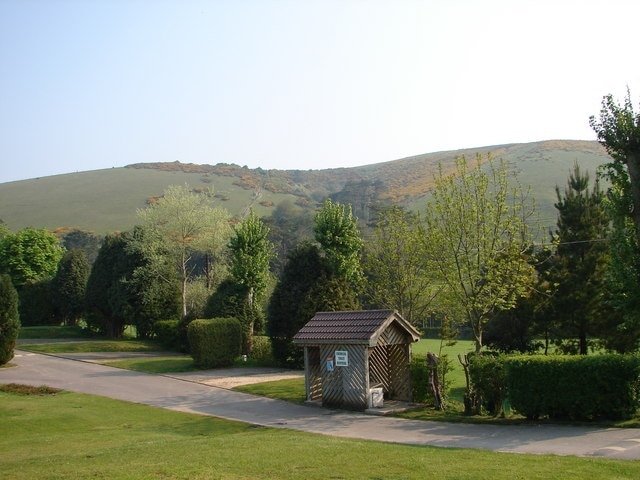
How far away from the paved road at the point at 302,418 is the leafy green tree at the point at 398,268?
9544 mm

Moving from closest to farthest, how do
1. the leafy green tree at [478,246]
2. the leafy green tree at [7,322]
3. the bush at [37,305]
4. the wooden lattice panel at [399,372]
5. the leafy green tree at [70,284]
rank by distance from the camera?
the leafy green tree at [478,246]
the wooden lattice panel at [399,372]
the leafy green tree at [7,322]
the leafy green tree at [70,284]
the bush at [37,305]

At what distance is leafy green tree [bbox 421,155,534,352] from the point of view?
74.4 feet

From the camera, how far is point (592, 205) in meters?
29.9

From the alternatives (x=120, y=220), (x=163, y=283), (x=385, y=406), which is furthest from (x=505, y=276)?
(x=120, y=220)

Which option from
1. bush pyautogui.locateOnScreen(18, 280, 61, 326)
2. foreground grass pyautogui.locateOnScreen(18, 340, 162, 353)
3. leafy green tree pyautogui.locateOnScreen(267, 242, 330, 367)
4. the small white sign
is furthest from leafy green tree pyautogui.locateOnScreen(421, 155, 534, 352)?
bush pyautogui.locateOnScreen(18, 280, 61, 326)

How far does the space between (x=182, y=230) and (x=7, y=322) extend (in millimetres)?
16039

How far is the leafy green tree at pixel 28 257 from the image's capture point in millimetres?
57562

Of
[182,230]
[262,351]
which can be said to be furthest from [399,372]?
[182,230]

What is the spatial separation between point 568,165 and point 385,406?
115487 millimetres

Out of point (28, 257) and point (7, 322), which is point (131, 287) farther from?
point (28, 257)

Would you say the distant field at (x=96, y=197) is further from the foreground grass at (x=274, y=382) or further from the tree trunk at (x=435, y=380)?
the tree trunk at (x=435, y=380)

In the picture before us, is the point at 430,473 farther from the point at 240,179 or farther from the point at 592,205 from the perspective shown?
the point at 240,179

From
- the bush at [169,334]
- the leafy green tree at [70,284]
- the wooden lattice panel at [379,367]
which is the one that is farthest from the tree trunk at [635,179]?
the leafy green tree at [70,284]

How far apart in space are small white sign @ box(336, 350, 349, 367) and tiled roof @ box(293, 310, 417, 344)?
0.44 m
